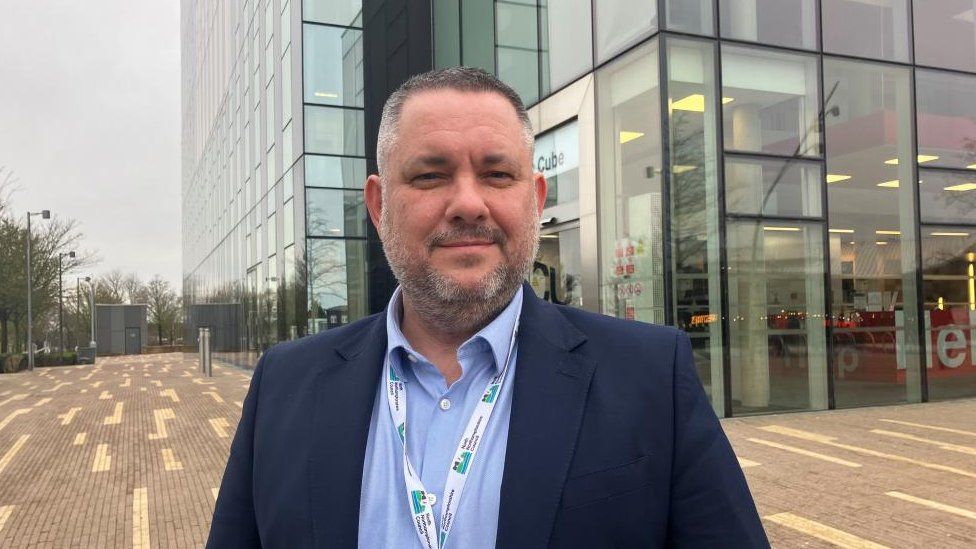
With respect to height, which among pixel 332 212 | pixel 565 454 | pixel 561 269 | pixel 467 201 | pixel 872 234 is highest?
pixel 332 212

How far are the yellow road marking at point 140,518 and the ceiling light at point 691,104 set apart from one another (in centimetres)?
832

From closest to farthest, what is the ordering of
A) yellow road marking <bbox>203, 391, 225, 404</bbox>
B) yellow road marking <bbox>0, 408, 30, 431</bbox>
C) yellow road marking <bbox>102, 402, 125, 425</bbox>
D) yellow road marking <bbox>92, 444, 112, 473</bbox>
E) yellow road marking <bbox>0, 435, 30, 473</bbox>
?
yellow road marking <bbox>92, 444, 112, 473</bbox>
yellow road marking <bbox>0, 435, 30, 473</bbox>
yellow road marking <bbox>102, 402, 125, 425</bbox>
yellow road marking <bbox>0, 408, 30, 431</bbox>
yellow road marking <bbox>203, 391, 225, 404</bbox>

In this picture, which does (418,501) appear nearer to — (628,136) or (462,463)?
(462,463)

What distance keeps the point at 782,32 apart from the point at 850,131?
6.54 feet

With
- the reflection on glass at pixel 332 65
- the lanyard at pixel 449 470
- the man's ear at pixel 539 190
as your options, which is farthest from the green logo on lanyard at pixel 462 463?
the reflection on glass at pixel 332 65

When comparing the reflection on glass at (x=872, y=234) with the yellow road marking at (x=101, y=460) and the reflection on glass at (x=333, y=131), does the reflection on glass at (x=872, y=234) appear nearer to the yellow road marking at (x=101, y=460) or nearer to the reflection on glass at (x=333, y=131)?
the yellow road marking at (x=101, y=460)

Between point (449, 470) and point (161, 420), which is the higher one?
point (449, 470)

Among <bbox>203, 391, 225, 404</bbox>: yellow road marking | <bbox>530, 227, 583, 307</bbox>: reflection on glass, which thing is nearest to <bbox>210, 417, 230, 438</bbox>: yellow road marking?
<bbox>203, 391, 225, 404</bbox>: yellow road marking

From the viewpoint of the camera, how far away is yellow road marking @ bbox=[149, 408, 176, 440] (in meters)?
10.9

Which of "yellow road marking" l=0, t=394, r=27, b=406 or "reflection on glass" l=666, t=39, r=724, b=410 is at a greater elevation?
"reflection on glass" l=666, t=39, r=724, b=410

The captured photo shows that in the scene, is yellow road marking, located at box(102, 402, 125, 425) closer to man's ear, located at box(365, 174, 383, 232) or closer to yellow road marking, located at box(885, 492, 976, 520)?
yellow road marking, located at box(885, 492, 976, 520)

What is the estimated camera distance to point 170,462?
876 centimetres

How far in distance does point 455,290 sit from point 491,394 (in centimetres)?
22

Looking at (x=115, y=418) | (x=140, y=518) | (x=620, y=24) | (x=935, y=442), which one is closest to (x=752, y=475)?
(x=935, y=442)
